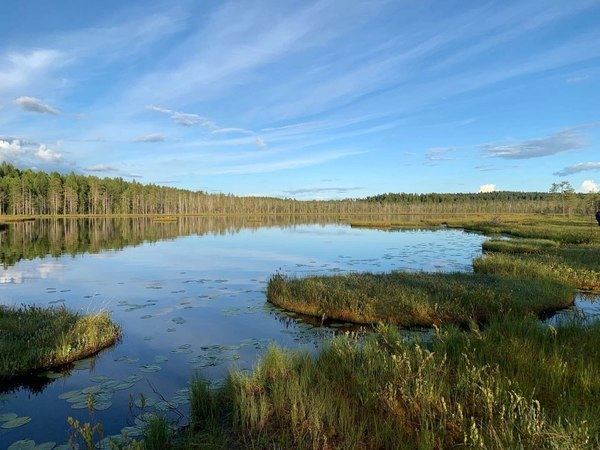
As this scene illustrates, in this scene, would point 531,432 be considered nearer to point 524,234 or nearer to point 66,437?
point 66,437

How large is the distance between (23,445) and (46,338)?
591 cm

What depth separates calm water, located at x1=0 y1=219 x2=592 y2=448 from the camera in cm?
934

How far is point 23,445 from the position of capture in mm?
7391

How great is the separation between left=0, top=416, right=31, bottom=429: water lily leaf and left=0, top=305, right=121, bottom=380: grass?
2749 mm

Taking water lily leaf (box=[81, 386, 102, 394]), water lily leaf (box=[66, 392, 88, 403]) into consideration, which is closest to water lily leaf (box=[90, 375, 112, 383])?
water lily leaf (box=[81, 386, 102, 394])

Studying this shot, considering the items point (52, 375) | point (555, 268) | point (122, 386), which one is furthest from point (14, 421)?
point (555, 268)

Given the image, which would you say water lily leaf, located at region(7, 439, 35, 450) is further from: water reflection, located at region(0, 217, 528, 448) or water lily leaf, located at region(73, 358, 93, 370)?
water lily leaf, located at region(73, 358, 93, 370)

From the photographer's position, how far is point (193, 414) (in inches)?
316

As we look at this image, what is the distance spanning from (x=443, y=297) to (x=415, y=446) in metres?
12.6

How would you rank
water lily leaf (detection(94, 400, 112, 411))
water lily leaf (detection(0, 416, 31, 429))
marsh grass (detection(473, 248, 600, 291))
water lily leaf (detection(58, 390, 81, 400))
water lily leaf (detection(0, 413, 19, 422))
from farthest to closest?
marsh grass (detection(473, 248, 600, 291))
water lily leaf (detection(58, 390, 81, 400))
water lily leaf (detection(94, 400, 112, 411))
water lily leaf (detection(0, 413, 19, 422))
water lily leaf (detection(0, 416, 31, 429))

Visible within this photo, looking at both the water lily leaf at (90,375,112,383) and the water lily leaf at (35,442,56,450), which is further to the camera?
the water lily leaf at (90,375,112,383)

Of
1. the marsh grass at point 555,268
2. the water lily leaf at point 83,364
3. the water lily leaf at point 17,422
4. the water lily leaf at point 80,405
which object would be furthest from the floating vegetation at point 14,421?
the marsh grass at point 555,268

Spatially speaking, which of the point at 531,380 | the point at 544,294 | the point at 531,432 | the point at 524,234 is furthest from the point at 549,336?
the point at 524,234

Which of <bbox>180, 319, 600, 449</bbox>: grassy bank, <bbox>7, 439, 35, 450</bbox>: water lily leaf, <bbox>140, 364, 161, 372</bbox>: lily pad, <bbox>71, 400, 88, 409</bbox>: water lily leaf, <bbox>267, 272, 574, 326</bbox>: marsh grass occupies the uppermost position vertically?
<bbox>180, 319, 600, 449</bbox>: grassy bank
